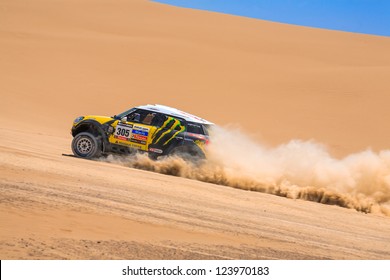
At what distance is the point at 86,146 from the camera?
15.3 meters

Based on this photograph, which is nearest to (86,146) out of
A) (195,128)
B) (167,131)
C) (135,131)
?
(135,131)

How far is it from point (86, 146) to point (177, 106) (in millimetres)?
17137

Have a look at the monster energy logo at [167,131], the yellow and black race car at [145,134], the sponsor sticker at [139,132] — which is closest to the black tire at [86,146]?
the yellow and black race car at [145,134]

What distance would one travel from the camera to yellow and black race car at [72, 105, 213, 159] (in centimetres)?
1491

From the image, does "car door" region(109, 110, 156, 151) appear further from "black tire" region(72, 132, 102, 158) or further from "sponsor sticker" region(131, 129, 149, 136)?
"black tire" region(72, 132, 102, 158)

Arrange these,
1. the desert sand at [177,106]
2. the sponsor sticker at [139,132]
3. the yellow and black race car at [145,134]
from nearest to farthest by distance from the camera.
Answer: the desert sand at [177,106]
the yellow and black race car at [145,134]
the sponsor sticker at [139,132]

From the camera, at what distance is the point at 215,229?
30.2 ft

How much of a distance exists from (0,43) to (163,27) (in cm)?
1835

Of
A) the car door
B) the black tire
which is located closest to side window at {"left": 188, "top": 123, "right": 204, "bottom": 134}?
the car door

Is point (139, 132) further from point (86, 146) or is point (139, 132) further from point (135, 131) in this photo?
point (86, 146)

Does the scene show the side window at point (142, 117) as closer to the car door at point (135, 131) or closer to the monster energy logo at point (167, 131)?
→ the car door at point (135, 131)

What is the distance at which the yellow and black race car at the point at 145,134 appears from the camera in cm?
1491
